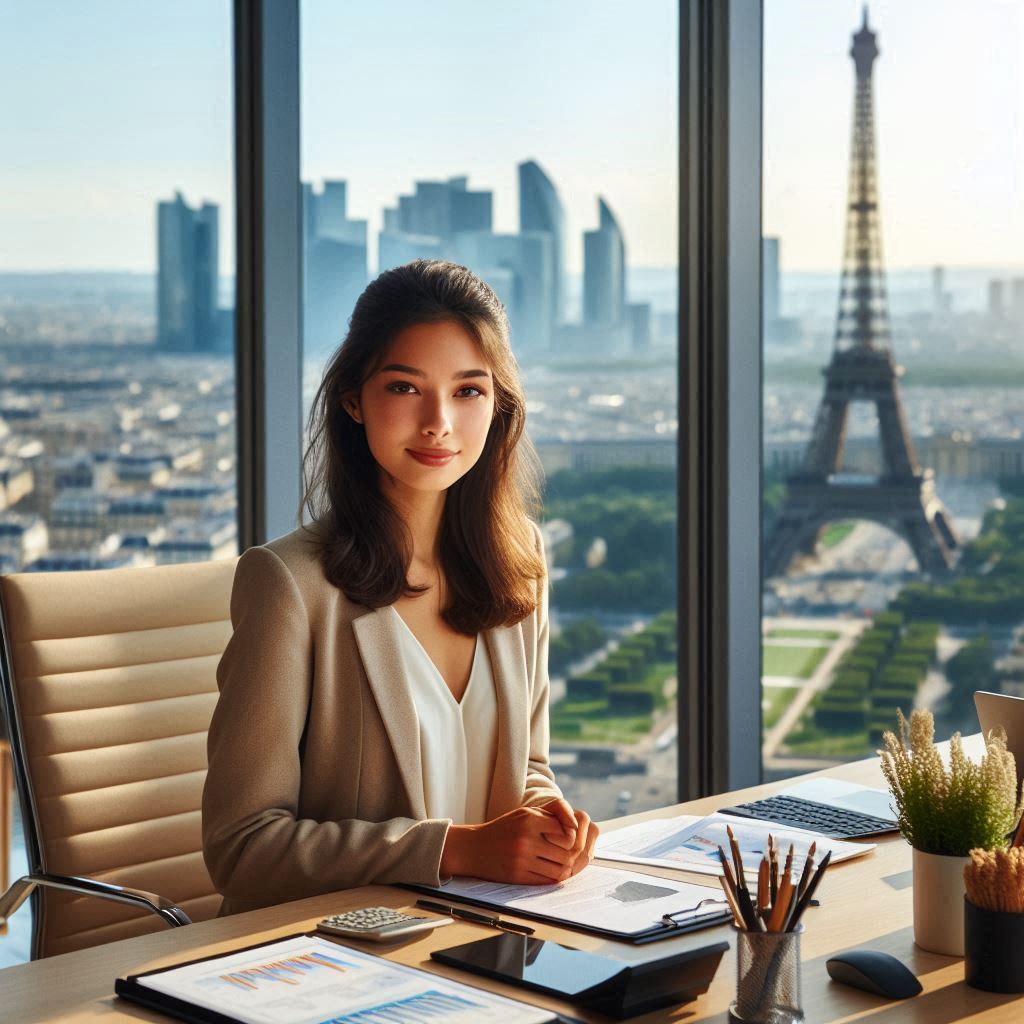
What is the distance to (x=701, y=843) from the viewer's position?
1666 millimetres

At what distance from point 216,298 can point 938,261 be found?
59.3 inches

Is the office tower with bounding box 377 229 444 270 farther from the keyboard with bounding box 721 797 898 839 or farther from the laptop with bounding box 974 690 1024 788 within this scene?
the laptop with bounding box 974 690 1024 788

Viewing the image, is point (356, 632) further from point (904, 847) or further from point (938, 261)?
point (938, 261)

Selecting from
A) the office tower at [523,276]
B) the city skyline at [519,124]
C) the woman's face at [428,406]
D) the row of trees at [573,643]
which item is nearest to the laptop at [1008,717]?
the woman's face at [428,406]

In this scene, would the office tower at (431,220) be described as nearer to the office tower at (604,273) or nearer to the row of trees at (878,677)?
the office tower at (604,273)

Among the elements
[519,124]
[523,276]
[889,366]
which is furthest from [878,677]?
[519,124]

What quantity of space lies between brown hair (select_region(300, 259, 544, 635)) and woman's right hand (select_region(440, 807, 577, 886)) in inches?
13.8

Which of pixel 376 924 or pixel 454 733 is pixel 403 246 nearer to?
pixel 454 733

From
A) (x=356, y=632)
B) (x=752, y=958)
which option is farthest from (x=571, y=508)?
(x=752, y=958)

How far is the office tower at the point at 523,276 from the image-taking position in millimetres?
2969

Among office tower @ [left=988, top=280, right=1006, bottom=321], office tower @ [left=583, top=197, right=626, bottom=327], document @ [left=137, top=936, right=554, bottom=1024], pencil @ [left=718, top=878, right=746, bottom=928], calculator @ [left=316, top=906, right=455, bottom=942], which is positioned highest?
office tower @ [left=583, top=197, right=626, bottom=327]

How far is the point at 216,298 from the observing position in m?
2.90

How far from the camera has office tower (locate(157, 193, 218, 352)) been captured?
9.52 ft

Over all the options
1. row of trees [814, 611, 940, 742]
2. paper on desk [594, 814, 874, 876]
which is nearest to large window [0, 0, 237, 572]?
row of trees [814, 611, 940, 742]
